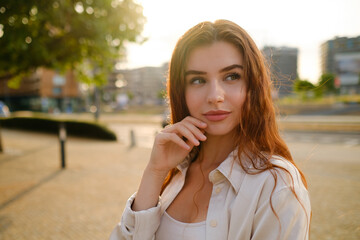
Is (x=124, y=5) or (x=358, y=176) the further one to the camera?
(x=124, y=5)

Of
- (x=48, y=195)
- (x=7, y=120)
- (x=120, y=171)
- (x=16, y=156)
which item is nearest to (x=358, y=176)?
(x=120, y=171)

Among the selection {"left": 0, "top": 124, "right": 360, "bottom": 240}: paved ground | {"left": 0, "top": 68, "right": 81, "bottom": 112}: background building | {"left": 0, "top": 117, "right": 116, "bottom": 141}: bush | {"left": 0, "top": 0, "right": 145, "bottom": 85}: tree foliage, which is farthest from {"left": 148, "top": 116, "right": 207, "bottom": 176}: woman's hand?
{"left": 0, "top": 68, "right": 81, "bottom": 112}: background building

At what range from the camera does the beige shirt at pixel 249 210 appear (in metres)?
1.15

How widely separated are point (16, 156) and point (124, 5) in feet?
20.9

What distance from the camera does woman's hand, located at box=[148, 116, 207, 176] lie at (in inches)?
61.5

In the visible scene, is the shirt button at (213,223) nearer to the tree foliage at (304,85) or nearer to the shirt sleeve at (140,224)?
the shirt sleeve at (140,224)

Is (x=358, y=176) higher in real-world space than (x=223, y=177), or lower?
lower

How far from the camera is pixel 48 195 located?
5.48 meters

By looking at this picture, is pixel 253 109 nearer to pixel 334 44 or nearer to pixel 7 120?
pixel 334 44

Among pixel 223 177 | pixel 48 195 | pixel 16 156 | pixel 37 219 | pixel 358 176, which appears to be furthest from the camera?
pixel 16 156

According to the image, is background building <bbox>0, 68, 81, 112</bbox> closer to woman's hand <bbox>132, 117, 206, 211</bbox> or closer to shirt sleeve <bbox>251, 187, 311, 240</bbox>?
woman's hand <bbox>132, 117, 206, 211</bbox>

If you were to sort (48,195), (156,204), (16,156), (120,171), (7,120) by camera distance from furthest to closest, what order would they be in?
(7,120) < (16,156) < (120,171) < (48,195) < (156,204)

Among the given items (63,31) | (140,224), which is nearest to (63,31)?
(63,31)

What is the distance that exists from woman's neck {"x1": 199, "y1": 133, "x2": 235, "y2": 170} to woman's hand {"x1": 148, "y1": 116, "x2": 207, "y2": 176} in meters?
0.23
